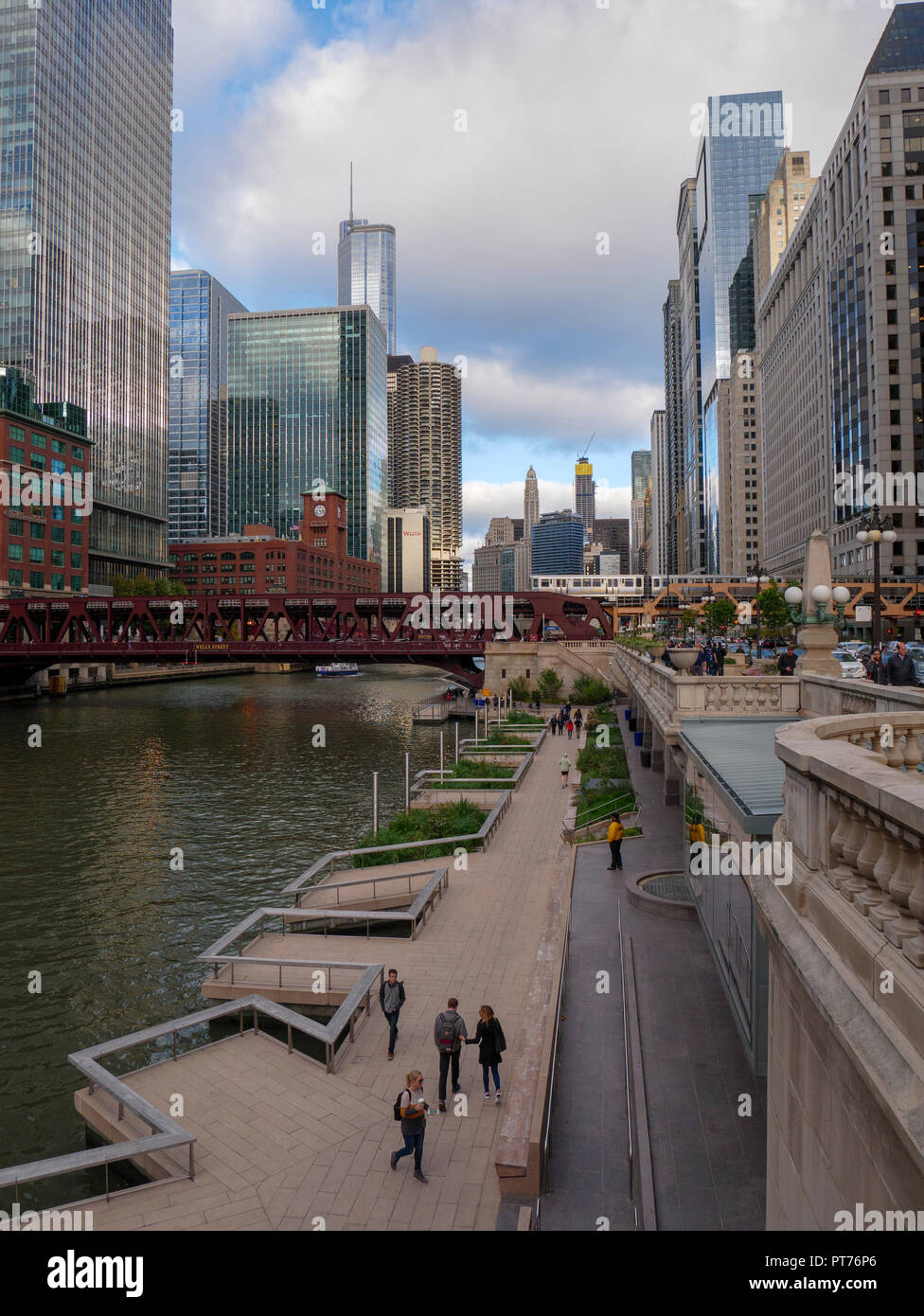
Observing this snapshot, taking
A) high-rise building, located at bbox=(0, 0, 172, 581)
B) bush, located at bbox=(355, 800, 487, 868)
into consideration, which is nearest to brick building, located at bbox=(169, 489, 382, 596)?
high-rise building, located at bbox=(0, 0, 172, 581)

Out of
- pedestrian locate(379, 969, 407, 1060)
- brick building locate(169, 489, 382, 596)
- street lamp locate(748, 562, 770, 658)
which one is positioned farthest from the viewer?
brick building locate(169, 489, 382, 596)

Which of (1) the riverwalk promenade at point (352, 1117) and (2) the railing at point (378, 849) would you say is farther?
(2) the railing at point (378, 849)

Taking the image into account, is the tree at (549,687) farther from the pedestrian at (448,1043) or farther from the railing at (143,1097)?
the pedestrian at (448,1043)

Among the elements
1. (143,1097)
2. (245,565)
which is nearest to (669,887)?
(143,1097)

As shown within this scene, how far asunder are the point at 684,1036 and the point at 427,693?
82.3m

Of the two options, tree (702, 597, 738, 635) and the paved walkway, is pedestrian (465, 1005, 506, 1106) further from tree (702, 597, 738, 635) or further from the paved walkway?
tree (702, 597, 738, 635)

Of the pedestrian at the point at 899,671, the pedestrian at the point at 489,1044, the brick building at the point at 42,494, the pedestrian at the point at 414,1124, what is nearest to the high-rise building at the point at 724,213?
the brick building at the point at 42,494

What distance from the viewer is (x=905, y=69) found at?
78.5m

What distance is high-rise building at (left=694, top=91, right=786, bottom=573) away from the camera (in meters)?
178

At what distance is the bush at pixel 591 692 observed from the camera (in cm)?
5944

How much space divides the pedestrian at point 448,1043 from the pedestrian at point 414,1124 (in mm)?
1301

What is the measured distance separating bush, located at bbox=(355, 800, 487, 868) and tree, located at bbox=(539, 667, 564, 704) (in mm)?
33006

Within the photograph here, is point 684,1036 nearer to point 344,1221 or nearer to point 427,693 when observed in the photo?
point 344,1221
